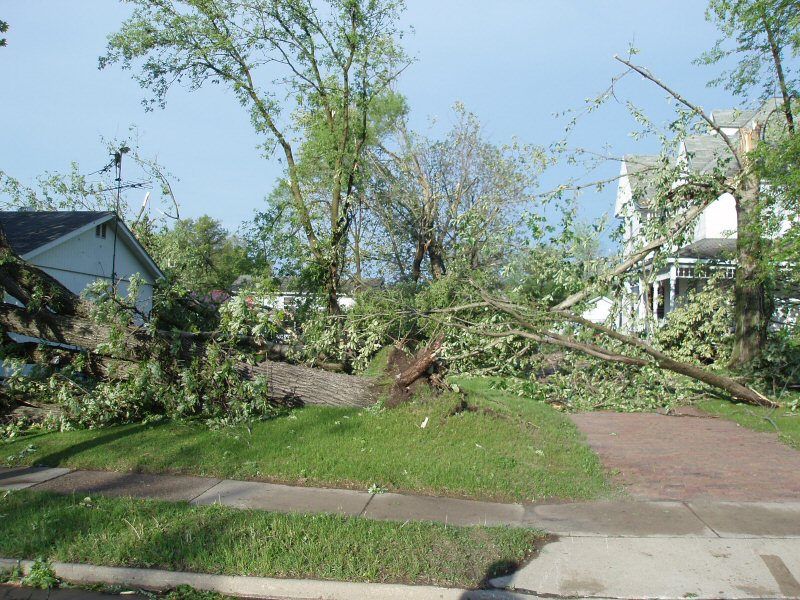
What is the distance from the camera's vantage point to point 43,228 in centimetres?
1783

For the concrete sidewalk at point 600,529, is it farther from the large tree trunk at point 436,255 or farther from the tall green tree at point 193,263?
the large tree trunk at point 436,255

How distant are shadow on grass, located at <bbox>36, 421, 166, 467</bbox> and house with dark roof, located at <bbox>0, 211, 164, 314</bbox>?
7902mm

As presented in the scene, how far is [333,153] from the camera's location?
15.5m

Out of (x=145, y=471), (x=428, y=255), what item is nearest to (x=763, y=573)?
(x=145, y=471)

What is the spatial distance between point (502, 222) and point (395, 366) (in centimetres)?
1690

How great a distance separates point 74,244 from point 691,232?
581 inches

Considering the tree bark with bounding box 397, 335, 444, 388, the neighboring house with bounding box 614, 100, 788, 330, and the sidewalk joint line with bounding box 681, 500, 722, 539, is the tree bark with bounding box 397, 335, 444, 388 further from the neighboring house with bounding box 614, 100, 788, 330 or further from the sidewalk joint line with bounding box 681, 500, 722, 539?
the sidewalk joint line with bounding box 681, 500, 722, 539

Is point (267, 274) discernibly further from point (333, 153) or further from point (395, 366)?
point (395, 366)

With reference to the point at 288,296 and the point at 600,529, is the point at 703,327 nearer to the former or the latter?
the point at 288,296

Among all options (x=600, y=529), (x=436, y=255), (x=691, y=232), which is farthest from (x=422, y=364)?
(x=436, y=255)

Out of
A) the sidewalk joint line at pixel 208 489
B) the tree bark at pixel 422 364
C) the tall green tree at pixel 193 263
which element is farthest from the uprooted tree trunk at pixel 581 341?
the tall green tree at pixel 193 263

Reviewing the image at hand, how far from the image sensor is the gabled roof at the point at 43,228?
16.3 metres

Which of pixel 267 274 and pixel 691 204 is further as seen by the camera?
pixel 267 274

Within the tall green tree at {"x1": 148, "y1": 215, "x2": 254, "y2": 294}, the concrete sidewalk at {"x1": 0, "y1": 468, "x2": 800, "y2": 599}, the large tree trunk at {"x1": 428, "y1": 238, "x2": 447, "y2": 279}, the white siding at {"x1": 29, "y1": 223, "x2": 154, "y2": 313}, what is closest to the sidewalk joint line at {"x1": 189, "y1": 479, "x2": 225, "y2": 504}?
the concrete sidewalk at {"x1": 0, "y1": 468, "x2": 800, "y2": 599}
